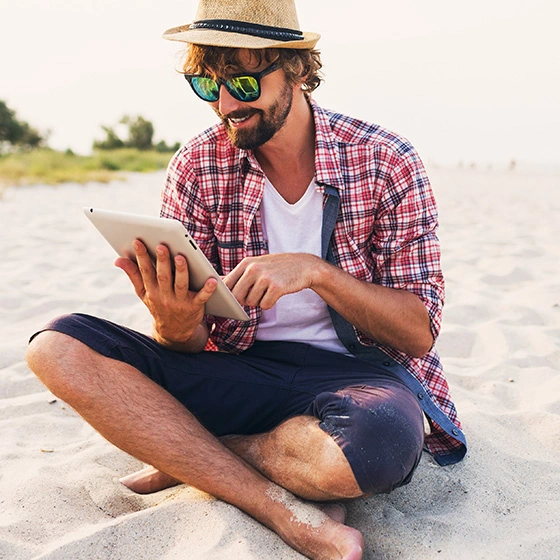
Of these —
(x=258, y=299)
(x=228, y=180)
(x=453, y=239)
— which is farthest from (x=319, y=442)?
(x=453, y=239)

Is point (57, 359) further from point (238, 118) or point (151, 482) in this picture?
point (238, 118)

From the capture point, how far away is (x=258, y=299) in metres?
1.93

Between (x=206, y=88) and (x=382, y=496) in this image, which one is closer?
(x=382, y=496)

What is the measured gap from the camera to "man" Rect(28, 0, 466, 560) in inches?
73.7

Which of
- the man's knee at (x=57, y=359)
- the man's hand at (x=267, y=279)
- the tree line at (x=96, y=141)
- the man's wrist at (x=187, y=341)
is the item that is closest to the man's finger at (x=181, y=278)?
the man's hand at (x=267, y=279)

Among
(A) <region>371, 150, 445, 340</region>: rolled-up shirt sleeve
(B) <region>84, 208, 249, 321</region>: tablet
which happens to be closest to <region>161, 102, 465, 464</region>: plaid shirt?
(A) <region>371, 150, 445, 340</region>: rolled-up shirt sleeve

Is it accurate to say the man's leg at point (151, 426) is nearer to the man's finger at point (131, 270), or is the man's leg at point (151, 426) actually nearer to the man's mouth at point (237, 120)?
the man's finger at point (131, 270)

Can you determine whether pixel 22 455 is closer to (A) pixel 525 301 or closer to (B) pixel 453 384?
(B) pixel 453 384

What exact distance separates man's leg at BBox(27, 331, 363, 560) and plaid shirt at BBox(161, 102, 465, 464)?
1.58 ft

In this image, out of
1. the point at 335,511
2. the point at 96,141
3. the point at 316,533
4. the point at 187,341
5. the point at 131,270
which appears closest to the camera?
the point at 316,533

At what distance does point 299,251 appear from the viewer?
92.0 inches

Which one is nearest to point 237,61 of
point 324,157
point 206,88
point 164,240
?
point 206,88

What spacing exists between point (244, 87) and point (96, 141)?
35.9m

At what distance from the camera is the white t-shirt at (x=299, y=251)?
233 cm
